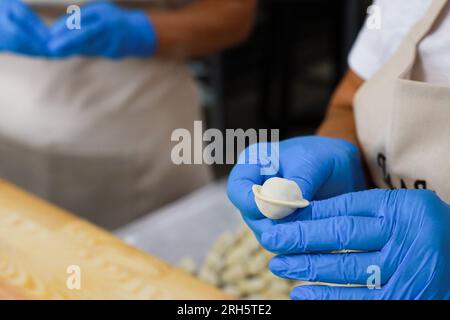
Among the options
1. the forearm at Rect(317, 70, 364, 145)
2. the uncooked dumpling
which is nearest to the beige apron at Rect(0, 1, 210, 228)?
the forearm at Rect(317, 70, 364, 145)

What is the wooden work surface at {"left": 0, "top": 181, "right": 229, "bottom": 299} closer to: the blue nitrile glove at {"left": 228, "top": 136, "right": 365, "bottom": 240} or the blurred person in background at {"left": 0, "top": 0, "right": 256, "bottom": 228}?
the blue nitrile glove at {"left": 228, "top": 136, "right": 365, "bottom": 240}

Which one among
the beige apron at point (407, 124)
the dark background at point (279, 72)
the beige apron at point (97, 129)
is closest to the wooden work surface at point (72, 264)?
the beige apron at point (407, 124)

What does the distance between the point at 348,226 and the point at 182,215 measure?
77 cm

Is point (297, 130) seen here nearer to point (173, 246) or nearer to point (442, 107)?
point (173, 246)

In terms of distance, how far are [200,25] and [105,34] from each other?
9.8 inches

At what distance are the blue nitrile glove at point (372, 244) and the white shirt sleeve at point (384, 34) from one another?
0.39 meters

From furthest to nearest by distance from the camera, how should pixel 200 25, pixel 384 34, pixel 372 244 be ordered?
1. pixel 200 25
2. pixel 384 34
3. pixel 372 244

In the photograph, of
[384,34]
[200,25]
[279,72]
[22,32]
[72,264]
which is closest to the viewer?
[72,264]

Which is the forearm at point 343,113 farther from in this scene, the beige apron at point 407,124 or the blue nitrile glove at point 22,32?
the blue nitrile glove at point 22,32

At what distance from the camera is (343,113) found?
1134 mm

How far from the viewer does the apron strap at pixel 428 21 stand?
0.89m

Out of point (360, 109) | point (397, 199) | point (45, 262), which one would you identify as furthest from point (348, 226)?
point (45, 262)

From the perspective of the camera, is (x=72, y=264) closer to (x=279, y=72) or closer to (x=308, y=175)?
(x=308, y=175)

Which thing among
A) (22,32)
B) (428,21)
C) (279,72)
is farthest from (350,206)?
(279,72)
